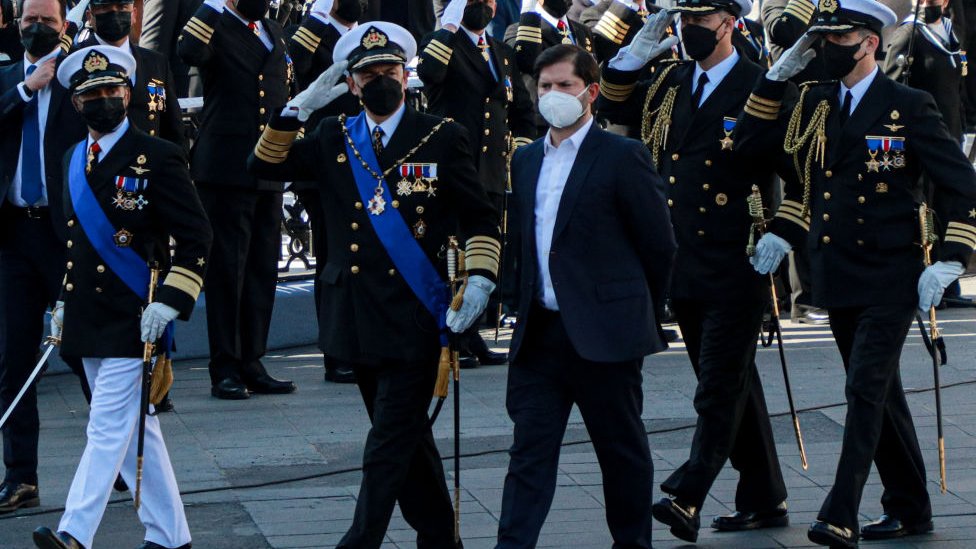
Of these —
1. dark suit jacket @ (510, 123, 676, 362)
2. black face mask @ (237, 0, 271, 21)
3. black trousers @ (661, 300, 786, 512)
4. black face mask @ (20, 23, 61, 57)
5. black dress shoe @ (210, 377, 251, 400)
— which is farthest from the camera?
black dress shoe @ (210, 377, 251, 400)

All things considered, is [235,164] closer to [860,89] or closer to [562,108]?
[562,108]

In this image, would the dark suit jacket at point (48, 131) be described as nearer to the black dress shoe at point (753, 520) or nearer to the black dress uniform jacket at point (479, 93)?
the black dress uniform jacket at point (479, 93)

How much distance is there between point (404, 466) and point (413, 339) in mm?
454

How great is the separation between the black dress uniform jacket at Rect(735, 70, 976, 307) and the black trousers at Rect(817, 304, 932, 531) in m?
0.11

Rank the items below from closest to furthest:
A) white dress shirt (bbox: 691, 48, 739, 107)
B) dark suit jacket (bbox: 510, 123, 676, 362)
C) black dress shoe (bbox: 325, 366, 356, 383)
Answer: dark suit jacket (bbox: 510, 123, 676, 362) < white dress shirt (bbox: 691, 48, 739, 107) < black dress shoe (bbox: 325, 366, 356, 383)

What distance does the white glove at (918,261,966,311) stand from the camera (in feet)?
21.8

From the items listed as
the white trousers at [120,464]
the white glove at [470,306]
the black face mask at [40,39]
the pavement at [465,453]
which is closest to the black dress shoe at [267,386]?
the pavement at [465,453]

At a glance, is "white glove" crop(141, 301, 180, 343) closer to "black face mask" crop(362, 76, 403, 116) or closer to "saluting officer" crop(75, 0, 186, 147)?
"black face mask" crop(362, 76, 403, 116)

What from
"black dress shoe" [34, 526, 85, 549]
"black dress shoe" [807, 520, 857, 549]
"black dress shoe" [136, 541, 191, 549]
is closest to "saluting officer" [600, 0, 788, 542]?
"black dress shoe" [807, 520, 857, 549]

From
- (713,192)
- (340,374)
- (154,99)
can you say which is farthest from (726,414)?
(340,374)

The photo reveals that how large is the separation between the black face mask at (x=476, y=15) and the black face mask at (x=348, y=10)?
0.61 metres

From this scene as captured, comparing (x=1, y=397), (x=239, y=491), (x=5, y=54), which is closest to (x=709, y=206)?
(x=239, y=491)

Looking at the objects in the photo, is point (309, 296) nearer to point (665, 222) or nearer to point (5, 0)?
point (5, 0)

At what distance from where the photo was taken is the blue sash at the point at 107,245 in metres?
6.80
